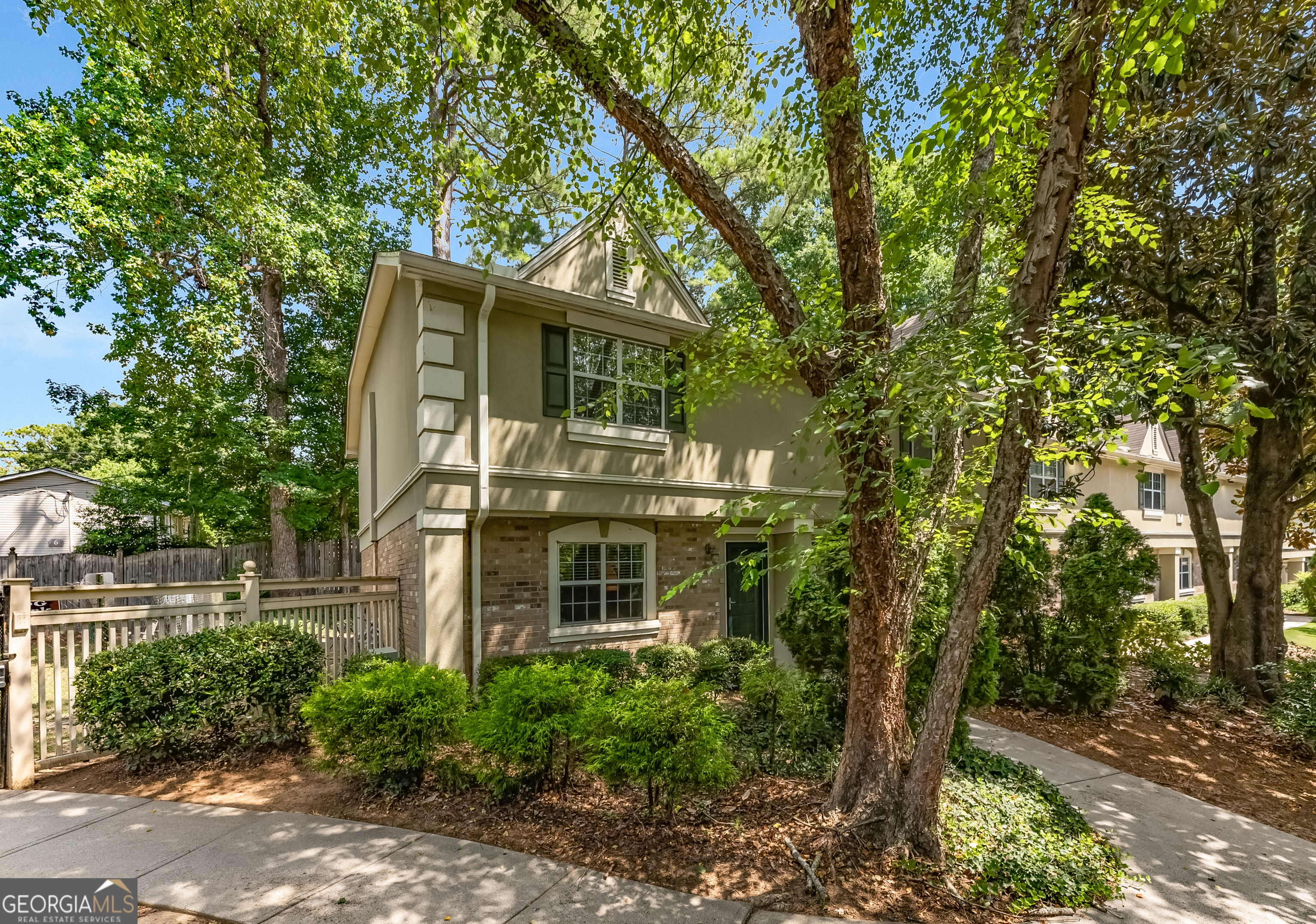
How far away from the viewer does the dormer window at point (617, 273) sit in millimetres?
9273

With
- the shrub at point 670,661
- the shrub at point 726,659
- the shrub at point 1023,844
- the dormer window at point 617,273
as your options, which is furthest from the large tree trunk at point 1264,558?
the dormer window at point 617,273

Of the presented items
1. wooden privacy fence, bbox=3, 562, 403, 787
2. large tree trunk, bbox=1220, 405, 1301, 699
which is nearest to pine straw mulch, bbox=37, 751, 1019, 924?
wooden privacy fence, bbox=3, 562, 403, 787

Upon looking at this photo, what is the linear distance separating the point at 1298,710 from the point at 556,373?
10175 mm

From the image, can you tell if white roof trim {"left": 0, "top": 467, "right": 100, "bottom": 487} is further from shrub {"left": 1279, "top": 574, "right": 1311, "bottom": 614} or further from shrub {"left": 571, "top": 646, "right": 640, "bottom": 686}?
shrub {"left": 1279, "top": 574, "right": 1311, "bottom": 614}

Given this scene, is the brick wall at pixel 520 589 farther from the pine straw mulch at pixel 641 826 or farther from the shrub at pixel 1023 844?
the shrub at pixel 1023 844

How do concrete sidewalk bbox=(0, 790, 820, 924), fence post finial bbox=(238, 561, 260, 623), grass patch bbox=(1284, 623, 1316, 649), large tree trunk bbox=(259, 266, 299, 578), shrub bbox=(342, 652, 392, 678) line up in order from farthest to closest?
large tree trunk bbox=(259, 266, 299, 578) → grass patch bbox=(1284, 623, 1316, 649) → fence post finial bbox=(238, 561, 260, 623) → shrub bbox=(342, 652, 392, 678) → concrete sidewalk bbox=(0, 790, 820, 924)

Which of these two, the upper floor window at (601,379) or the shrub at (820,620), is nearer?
Answer: the shrub at (820,620)

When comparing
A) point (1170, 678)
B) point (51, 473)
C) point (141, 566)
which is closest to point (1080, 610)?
point (1170, 678)

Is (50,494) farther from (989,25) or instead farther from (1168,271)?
(1168,271)

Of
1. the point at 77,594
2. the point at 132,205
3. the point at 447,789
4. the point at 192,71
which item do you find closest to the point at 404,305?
the point at 192,71

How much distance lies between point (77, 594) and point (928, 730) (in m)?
7.57

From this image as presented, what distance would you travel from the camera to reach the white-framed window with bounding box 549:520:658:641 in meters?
9.12

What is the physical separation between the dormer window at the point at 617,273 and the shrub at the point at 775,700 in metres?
5.91

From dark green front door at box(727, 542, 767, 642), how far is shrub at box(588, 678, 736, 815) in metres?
6.66
